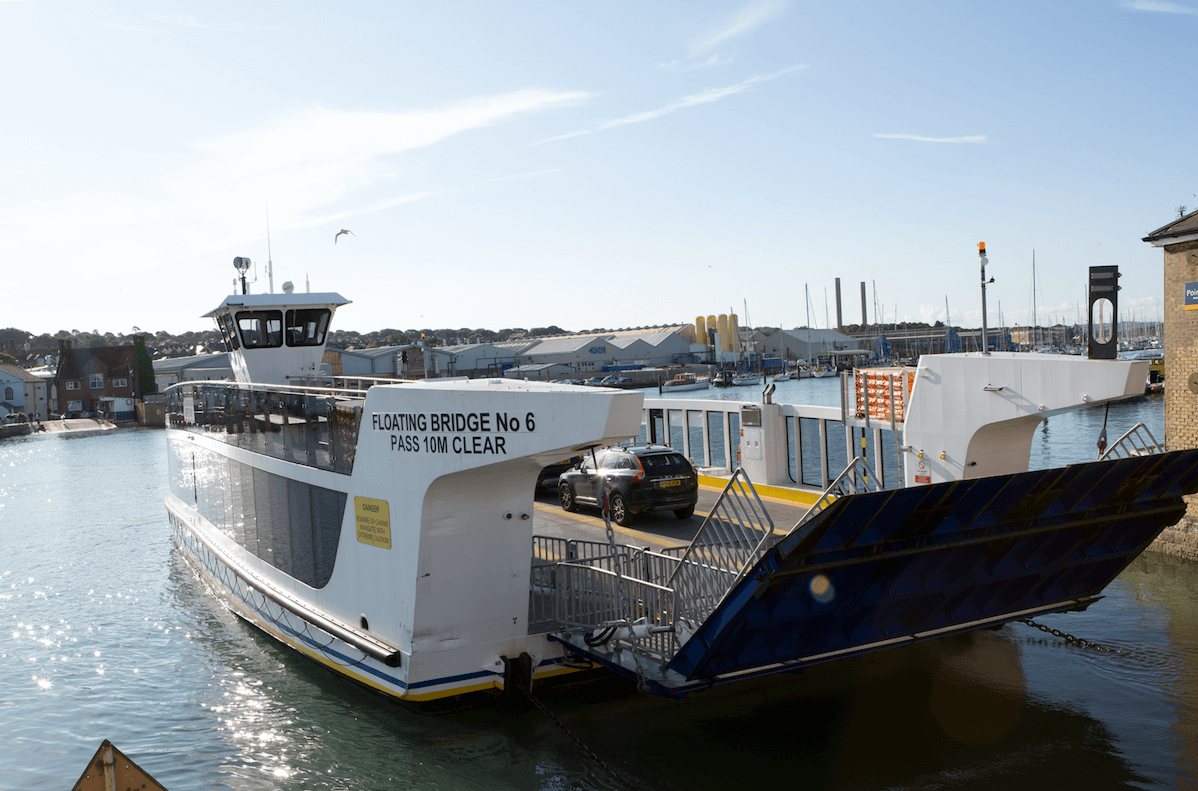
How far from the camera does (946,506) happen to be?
7281mm

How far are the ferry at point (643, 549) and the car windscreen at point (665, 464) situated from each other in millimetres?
5258

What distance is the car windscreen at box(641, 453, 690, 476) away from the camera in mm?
15383

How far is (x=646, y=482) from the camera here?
15242mm

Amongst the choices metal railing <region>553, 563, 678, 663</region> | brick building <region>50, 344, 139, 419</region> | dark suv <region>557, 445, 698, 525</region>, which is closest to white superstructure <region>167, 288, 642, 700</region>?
metal railing <region>553, 563, 678, 663</region>

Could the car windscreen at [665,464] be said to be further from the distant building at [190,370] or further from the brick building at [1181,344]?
the distant building at [190,370]

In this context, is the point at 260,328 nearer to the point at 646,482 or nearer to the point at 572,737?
the point at 646,482

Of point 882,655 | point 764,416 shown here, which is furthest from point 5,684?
point 764,416

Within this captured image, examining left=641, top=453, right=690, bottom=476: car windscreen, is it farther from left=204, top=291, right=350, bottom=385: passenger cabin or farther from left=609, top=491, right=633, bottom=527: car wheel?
left=204, top=291, right=350, bottom=385: passenger cabin

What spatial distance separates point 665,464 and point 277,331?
297 inches

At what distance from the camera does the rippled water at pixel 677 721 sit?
25.2 ft

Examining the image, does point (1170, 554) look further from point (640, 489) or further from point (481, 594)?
point (481, 594)

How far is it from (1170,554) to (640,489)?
9023 mm

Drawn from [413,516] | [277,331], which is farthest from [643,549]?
[277,331]

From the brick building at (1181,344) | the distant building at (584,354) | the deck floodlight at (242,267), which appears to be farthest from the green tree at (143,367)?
the brick building at (1181,344)
